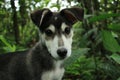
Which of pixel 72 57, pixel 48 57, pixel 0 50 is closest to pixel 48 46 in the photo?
pixel 48 57

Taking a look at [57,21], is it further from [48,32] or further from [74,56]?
[74,56]

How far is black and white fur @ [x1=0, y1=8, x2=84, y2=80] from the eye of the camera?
530cm

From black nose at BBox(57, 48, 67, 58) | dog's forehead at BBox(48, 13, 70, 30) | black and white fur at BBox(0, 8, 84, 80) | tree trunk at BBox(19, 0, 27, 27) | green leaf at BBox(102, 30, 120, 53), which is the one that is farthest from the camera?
tree trunk at BBox(19, 0, 27, 27)

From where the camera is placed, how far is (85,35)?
22.6 ft

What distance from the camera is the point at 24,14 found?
10.2 metres

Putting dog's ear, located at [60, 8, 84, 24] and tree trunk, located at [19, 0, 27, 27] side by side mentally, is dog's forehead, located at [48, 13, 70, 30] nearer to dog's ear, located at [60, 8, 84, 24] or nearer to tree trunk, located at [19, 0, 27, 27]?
dog's ear, located at [60, 8, 84, 24]

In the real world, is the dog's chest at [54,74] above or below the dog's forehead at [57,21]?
below

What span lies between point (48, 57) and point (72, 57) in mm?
471

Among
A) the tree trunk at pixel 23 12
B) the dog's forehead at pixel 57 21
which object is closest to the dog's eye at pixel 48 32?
the dog's forehead at pixel 57 21

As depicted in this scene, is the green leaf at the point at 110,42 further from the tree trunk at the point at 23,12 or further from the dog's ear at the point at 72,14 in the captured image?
the tree trunk at the point at 23,12

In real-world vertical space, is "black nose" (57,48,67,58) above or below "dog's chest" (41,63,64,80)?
above

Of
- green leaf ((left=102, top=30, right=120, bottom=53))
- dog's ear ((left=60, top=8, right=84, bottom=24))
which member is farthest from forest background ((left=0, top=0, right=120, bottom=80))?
dog's ear ((left=60, top=8, right=84, bottom=24))

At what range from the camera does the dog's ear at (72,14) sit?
219 inches

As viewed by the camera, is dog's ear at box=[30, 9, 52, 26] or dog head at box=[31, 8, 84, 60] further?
dog's ear at box=[30, 9, 52, 26]
